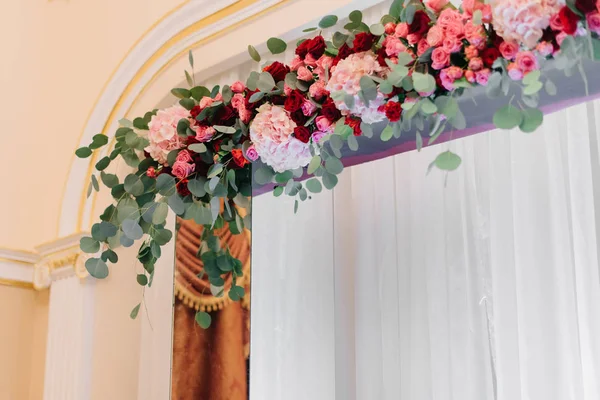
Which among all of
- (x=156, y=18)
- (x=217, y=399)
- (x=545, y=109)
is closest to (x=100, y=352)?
(x=217, y=399)

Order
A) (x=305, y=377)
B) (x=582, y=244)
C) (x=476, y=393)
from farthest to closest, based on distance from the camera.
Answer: (x=305, y=377) < (x=476, y=393) < (x=582, y=244)

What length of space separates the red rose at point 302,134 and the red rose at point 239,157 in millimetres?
269

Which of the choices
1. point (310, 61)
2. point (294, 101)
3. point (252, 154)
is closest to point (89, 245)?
point (252, 154)

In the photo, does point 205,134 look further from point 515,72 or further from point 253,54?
point 515,72

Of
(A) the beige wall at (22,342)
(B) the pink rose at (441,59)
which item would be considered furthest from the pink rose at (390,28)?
(A) the beige wall at (22,342)

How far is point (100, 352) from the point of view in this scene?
13.8 ft

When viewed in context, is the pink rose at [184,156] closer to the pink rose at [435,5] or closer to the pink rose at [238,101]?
the pink rose at [238,101]

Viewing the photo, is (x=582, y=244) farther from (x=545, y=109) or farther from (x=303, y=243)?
(x=303, y=243)

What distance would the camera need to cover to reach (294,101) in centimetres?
256

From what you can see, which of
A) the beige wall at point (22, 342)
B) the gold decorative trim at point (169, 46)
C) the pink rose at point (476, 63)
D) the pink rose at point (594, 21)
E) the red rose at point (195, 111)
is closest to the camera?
the pink rose at point (594, 21)

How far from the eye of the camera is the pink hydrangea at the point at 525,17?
1.97 metres

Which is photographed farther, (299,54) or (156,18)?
(156,18)

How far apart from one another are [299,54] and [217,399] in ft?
4.96

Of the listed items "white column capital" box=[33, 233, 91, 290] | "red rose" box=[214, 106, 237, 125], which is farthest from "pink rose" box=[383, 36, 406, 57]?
"white column capital" box=[33, 233, 91, 290]
